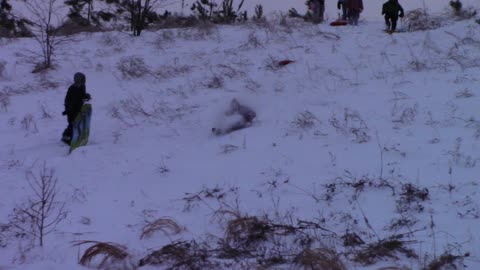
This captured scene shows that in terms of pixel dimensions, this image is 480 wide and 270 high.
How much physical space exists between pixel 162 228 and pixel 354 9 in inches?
501

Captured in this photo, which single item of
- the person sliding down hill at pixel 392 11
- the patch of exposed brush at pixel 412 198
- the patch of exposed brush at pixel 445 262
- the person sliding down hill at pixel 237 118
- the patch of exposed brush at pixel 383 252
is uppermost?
the person sliding down hill at pixel 392 11

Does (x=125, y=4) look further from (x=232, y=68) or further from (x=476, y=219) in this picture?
(x=476, y=219)

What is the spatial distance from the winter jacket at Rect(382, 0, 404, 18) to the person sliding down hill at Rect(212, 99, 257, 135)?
8.17m

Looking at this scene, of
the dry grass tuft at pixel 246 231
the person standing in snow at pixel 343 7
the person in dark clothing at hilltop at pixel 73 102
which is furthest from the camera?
the person standing in snow at pixel 343 7

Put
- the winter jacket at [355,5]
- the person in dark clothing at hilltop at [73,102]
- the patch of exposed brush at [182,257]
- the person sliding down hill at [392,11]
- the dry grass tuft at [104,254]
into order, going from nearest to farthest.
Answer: the patch of exposed brush at [182,257], the dry grass tuft at [104,254], the person in dark clothing at hilltop at [73,102], the person sliding down hill at [392,11], the winter jacket at [355,5]

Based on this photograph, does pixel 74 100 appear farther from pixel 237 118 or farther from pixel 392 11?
pixel 392 11

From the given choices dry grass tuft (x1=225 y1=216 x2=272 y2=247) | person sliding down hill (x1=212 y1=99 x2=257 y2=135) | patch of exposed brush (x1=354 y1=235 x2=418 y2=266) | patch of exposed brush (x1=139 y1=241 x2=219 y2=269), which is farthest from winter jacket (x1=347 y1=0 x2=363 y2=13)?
patch of exposed brush (x1=139 y1=241 x2=219 y2=269)

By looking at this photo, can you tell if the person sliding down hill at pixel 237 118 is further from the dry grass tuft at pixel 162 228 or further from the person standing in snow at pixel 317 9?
the person standing in snow at pixel 317 9

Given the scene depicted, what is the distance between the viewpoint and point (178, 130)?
8.96 meters

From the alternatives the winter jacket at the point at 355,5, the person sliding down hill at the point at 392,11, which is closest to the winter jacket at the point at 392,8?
the person sliding down hill at the point at 392,11

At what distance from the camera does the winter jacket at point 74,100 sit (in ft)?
28.8

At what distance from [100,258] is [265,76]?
7.31m

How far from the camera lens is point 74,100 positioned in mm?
8773

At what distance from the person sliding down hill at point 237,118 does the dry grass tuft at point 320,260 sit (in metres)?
4.08
